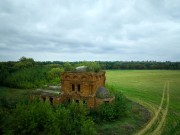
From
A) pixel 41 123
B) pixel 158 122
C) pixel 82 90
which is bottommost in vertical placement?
pixel 158 122

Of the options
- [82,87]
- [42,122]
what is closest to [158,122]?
A: [82,87]

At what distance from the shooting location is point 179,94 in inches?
2525

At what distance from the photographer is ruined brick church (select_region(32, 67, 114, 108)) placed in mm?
38938

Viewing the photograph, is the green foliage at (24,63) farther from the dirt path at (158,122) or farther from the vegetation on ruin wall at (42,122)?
the vegetation on ruin wall at (42,122)

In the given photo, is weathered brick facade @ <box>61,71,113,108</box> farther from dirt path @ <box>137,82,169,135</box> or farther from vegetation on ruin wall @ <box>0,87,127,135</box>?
dirt path @ <box>137,82,169,135</box>

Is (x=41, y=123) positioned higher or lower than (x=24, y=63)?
lower

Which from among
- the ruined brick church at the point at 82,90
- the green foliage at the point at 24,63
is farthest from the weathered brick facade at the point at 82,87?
the green foliage at the point at 24,63

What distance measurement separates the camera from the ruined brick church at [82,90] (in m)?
38.9

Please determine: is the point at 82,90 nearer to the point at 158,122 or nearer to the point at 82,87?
the point at 82,87

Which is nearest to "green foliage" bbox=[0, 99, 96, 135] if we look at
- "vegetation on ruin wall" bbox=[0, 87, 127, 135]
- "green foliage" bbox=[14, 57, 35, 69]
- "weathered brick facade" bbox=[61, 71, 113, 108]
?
"vegetation on ruin wall" bbox=[0, 87, 127, 135]

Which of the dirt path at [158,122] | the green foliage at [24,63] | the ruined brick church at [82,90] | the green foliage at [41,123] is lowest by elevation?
the dirt path at [158,122]

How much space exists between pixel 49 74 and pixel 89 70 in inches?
1648

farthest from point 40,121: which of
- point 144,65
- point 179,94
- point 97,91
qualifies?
point 144,65

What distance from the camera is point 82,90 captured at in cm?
3994
